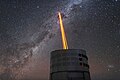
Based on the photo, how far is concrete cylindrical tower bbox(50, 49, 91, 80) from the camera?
3644 inches

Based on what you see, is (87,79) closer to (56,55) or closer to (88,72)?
(88,72)

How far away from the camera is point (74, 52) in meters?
95.6

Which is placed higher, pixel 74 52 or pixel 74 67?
pixel 74 52

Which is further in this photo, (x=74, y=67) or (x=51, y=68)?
(x=51, y=68)

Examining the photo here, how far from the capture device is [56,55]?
97500 mm

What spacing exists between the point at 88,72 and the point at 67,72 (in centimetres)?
1298

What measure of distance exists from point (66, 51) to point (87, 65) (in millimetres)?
14266

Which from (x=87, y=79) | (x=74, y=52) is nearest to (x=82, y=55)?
(x=74, y=52)

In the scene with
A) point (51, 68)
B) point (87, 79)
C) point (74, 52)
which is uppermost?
point (74, 52)

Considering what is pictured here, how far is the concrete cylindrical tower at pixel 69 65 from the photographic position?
92562 millimetres

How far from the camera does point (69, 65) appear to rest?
93.6 meters

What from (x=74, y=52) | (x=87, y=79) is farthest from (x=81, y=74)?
(x=74, y=52)

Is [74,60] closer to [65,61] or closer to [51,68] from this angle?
[65,61]

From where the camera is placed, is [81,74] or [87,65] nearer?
[81,74]
